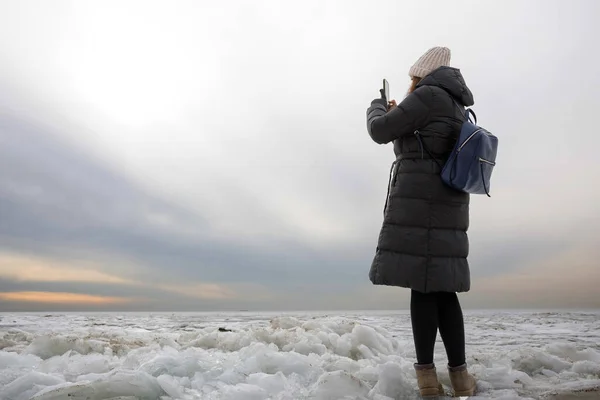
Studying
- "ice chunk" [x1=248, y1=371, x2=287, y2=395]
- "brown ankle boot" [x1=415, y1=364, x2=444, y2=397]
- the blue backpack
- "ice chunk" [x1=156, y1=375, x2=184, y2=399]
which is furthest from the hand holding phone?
"ice chunk" [x1=156, y1=375, x2=184, y2=399]

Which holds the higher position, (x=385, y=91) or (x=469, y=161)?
(x=385, y=91)

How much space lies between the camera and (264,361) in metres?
3.15

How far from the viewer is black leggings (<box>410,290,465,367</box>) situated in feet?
8.66

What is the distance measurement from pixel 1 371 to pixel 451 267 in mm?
3113

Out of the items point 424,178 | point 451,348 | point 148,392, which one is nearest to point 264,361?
point 148,392

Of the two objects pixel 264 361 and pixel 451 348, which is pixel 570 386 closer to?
pixel 451 348

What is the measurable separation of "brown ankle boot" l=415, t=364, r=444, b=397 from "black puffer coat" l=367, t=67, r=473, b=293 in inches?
19.6

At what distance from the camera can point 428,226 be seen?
261 cm

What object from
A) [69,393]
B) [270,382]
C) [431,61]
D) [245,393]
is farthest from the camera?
[431,61]

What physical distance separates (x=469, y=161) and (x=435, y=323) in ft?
3.32

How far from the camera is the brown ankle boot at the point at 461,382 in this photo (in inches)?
104

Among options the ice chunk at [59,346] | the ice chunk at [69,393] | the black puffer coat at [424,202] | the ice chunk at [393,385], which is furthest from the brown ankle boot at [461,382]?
the ice chunk at [59,346]

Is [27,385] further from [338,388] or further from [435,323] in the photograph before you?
[435,323]

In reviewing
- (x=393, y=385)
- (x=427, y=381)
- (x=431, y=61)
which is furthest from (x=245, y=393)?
(x=431, y=61)
